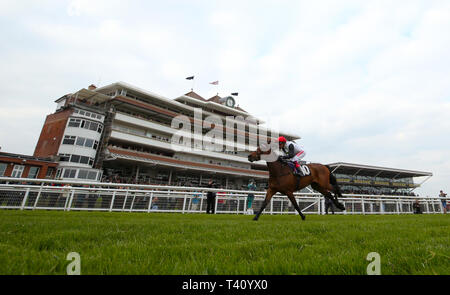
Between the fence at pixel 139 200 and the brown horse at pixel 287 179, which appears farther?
the fence at pixel 139 200

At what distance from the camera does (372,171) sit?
182 feet

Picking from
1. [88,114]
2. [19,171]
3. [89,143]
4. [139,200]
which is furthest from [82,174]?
[139,200]

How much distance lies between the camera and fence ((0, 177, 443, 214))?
32.7 feet

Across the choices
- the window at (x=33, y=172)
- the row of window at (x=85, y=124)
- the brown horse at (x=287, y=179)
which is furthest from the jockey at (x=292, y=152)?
the row of window at (x=85, y=124)

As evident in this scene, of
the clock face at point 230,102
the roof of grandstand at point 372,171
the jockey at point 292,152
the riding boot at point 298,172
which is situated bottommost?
the riding boot at point 298,172

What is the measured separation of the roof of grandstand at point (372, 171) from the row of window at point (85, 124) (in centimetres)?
4514

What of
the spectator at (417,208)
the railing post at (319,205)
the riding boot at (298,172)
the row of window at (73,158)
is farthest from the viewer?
the row of window at (73,158)

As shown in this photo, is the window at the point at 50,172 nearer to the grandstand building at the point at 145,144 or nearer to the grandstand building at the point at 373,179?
the grandstand building at the point at 145,144

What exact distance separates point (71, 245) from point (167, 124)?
4661cm

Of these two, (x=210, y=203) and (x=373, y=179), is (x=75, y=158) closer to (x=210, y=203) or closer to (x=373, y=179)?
(x=210, y=203)

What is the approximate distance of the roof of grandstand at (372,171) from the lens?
49.9 metres

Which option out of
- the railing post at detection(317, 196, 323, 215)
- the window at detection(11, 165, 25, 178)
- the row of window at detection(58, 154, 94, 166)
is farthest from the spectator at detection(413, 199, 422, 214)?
the window at detection(11, 165, 25, 178)
